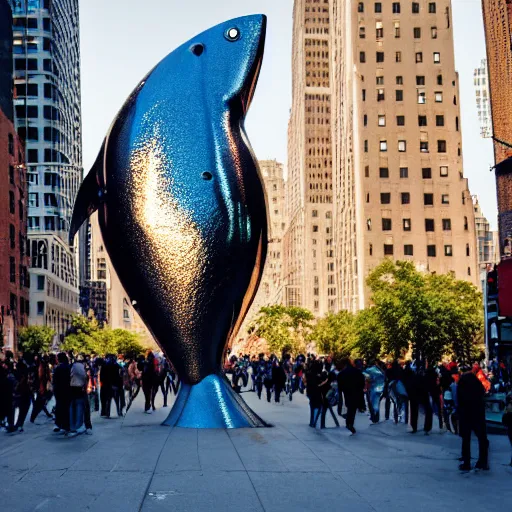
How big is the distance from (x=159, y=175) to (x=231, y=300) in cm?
272

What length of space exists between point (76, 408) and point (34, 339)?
155 feet

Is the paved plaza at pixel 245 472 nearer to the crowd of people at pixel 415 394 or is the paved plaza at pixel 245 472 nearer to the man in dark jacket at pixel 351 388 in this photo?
the man in dark jacket at pixel 351 388

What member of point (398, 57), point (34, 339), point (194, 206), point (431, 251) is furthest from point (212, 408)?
point (398, 57)

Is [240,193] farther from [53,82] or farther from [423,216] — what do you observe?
[53,82]

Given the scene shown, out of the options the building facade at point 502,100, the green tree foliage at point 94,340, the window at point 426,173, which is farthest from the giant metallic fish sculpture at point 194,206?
the window at point 426,173

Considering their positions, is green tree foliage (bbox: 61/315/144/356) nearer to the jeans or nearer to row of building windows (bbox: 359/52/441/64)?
row of building windows (bbox: 359/52/441/64)

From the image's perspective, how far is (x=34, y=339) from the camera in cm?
5997

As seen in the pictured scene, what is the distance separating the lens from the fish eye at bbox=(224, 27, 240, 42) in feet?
52.5

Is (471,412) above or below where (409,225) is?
below

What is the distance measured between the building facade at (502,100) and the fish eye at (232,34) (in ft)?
120

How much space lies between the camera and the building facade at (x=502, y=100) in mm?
51438

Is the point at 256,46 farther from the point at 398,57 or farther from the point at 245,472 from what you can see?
the point at 398,57

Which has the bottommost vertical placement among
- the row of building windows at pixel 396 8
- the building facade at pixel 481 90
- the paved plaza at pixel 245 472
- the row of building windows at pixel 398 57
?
the paved plaza at pixel 245 472

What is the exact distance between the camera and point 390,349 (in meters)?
42.3
